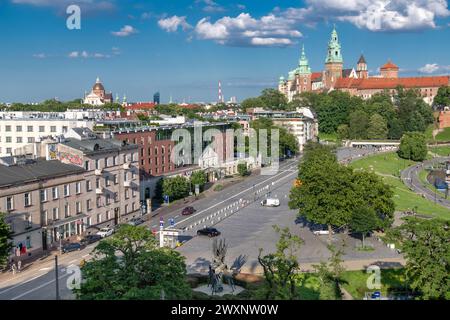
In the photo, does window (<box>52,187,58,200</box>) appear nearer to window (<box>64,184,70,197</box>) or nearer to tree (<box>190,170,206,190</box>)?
window (<box>64,184,70,197</box>)

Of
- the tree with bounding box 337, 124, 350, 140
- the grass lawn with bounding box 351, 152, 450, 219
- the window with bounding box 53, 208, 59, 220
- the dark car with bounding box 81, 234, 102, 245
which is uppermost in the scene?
the tree with bounding box 337, 124, 350, 140

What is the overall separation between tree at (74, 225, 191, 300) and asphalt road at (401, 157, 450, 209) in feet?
181

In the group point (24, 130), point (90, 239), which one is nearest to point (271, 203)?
point (90, 239)

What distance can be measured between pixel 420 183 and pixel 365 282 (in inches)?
2416

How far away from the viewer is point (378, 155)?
121250mm

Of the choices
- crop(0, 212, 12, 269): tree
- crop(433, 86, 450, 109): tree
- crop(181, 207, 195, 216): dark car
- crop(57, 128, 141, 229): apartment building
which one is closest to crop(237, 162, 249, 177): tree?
crop(181, 207, 195, 216): dark car

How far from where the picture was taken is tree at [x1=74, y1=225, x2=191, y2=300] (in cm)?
2280

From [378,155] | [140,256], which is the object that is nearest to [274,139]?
[378,155]

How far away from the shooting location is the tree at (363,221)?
154 feet

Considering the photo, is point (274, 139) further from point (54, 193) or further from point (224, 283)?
point (224, 283)

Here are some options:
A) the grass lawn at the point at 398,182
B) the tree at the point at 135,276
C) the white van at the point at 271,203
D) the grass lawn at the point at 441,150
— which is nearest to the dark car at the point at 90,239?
the tree at the point at 135,276

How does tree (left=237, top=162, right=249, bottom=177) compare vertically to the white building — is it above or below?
below

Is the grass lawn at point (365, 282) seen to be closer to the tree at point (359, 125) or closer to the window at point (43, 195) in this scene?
the window at point (43, 195)
